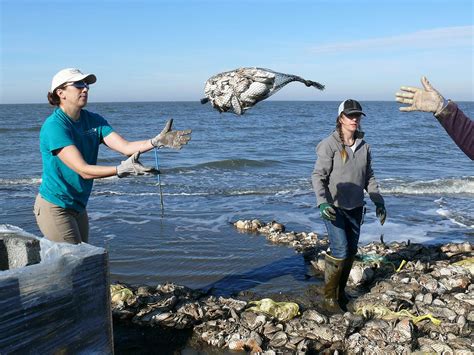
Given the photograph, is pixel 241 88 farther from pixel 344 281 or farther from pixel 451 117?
pixel 344 281

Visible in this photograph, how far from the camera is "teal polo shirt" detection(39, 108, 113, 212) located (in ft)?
12.2

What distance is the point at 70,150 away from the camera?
3.67m

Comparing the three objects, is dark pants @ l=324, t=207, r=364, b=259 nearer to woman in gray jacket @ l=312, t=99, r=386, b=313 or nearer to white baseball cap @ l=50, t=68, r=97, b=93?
woman in gray jacket @ l=312, t=99, r=386, b=313

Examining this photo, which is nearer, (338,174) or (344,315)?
(344,315)

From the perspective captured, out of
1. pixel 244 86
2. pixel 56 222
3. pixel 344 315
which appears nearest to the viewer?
pixel 56 222

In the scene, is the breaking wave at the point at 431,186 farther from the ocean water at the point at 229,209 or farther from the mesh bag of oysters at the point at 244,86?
the mesh bag of oysters at the point at 244,86

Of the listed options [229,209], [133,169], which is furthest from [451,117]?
[229,209]

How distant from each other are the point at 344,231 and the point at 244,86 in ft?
5.90

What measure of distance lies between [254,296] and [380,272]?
1.76 m

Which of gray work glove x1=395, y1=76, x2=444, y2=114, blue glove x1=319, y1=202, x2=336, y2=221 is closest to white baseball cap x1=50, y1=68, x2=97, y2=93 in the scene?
gray work glove x1=395, y1=76, x2=444, y2=114

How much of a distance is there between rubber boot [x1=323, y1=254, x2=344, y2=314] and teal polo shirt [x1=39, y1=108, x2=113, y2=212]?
2583 millimetres

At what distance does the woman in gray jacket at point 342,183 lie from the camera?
497 cm

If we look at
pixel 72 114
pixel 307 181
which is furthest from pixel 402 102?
pixel 307 181

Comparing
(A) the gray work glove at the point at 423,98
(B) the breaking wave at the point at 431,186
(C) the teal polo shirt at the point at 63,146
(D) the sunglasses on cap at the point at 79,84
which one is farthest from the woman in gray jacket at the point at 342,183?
(B) the breaking wave at the point at 431,186
